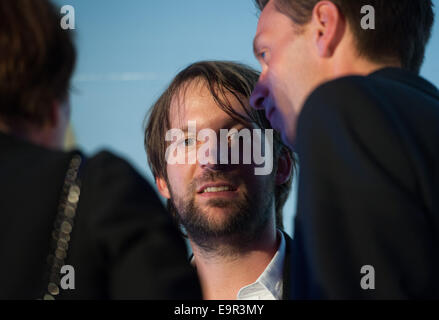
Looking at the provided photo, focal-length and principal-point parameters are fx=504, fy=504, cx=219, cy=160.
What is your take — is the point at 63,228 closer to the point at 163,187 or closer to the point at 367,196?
the point at 367,196

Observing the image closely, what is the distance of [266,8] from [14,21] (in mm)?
972

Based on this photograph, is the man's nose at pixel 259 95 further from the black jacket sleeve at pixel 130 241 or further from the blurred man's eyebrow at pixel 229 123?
the black jacket sleeve at pixel 130 241

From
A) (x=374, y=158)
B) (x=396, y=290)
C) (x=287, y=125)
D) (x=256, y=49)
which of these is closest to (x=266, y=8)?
(x=256, y=49)

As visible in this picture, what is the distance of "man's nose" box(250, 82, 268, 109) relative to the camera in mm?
1670

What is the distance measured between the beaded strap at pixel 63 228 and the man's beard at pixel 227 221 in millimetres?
1431

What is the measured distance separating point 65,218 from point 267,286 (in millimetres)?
1514

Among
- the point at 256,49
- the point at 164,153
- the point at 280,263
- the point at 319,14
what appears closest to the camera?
the point at 319,14

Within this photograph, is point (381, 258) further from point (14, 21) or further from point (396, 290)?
point (14, 21)

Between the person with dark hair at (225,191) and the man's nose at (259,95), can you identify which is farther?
the person with dark hair at (225,191)

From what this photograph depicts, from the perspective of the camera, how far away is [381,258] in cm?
103

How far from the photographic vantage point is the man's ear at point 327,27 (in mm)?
1409

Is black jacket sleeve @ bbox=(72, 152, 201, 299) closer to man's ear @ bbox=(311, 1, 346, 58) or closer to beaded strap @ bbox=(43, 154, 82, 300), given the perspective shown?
Answer: beaded strap @ bbox=(43, 154, 82, 300)

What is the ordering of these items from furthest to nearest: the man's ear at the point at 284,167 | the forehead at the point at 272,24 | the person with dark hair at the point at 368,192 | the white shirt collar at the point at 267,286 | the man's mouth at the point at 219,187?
the man's ear at the point at 284,167, the man's mouth at the point at 219,187, the white shirt collar at the point at 267,286, the forehead at the point at 272,24, the person with dark hair at the point at 368,192

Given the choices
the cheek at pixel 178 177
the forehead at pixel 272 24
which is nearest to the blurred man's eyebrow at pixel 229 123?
the cheek at pixel 178 177
